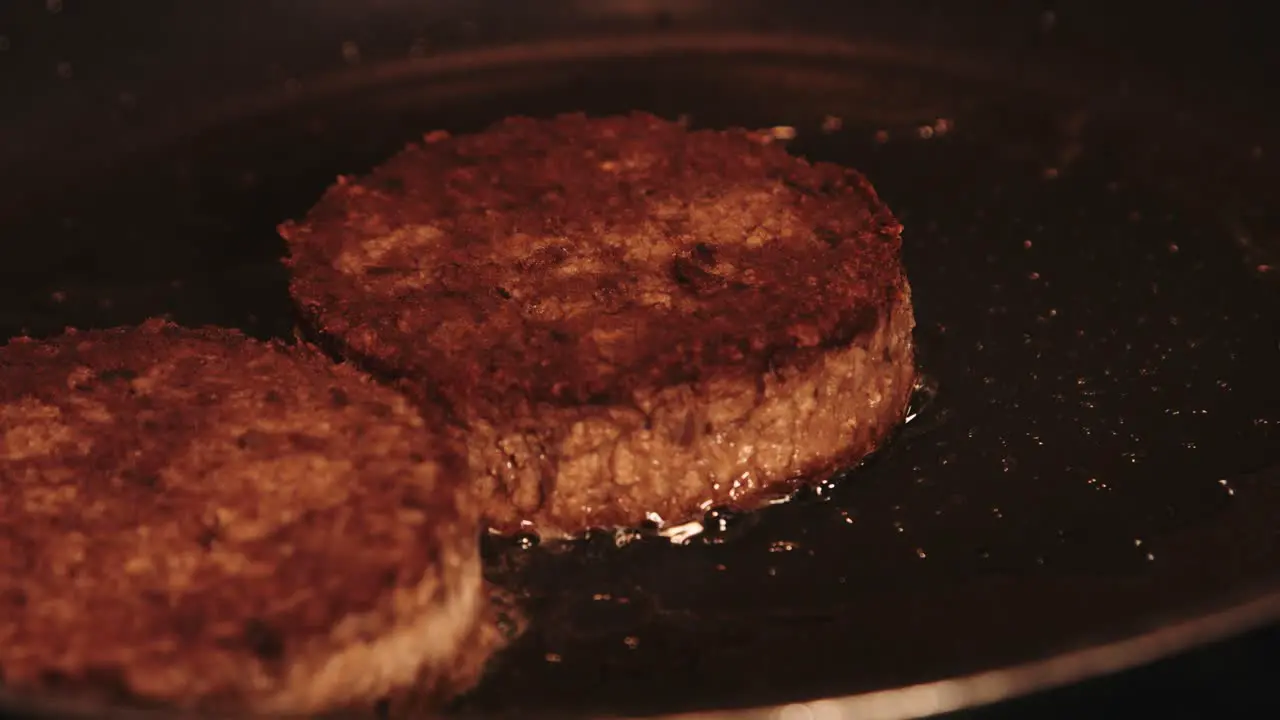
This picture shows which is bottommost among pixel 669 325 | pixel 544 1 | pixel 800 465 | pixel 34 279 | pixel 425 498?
pixel 425 498

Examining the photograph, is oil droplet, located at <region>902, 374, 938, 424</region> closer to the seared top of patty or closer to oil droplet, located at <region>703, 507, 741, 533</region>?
the seared top of patty

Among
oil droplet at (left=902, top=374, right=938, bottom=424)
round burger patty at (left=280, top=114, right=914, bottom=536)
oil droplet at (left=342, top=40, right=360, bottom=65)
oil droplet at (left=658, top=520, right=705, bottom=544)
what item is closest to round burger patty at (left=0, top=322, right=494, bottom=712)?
round burger patty at (left=280, top=114, right=914, bottom=536)

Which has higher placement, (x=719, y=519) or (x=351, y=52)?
(x=351, y=52)

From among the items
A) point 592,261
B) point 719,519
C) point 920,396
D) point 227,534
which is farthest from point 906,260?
point 227,534

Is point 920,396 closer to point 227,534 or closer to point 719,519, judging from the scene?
point 719,519

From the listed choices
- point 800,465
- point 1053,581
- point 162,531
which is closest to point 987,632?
point 1053,581

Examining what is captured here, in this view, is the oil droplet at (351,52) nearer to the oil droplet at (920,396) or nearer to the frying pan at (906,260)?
the frying pan at (906,260)

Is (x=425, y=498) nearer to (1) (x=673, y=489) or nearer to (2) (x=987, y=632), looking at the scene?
(1) (x=673, y=489)
